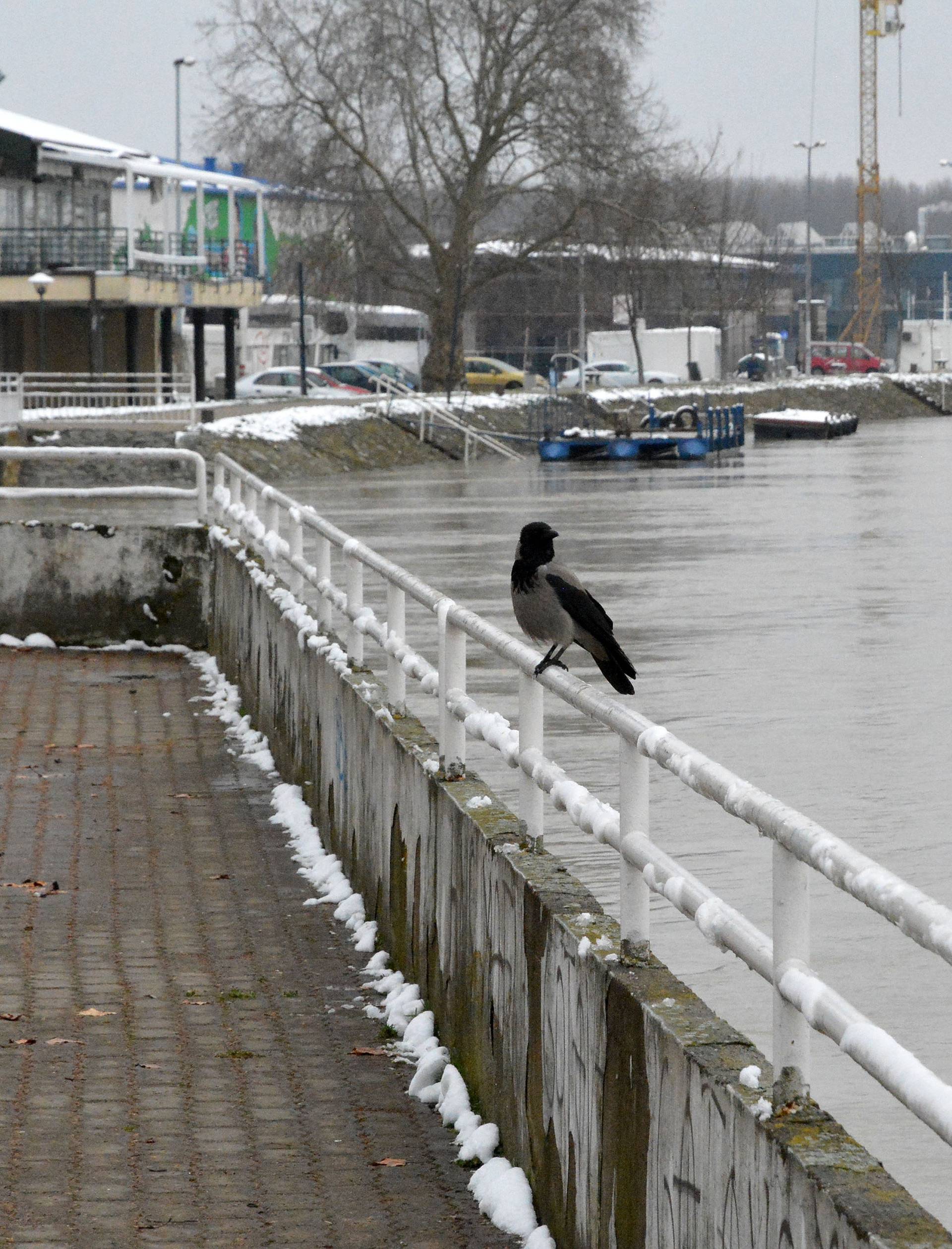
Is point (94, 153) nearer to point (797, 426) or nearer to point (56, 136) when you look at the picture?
point (56, 136)

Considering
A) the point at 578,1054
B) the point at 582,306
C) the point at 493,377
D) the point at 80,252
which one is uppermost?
the point at 80,252

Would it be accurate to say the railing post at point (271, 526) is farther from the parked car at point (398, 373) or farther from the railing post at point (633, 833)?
the parked car at point (398, 373)

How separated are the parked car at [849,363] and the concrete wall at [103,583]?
102 m

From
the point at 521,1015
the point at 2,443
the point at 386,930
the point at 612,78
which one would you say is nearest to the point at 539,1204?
the point at 521,1015

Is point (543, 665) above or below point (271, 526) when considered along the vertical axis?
above

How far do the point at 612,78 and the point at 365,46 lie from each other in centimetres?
747

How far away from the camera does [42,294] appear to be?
52.8 metres

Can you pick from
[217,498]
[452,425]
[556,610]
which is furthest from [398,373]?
[556,610]

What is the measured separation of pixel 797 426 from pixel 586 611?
68056mm

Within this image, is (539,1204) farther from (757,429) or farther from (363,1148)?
(757,429)

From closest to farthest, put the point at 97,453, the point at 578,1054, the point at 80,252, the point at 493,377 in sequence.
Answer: the point at 578,1054 → the point at 97,453 → the point at 80,252 → the point at 493,377

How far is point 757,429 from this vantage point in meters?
74.4

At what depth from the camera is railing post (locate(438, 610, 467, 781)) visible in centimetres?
682

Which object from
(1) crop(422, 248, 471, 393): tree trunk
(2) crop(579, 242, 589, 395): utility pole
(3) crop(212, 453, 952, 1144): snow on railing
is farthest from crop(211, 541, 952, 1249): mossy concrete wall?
(1) crop(422, 248, 471, 393): tree trunk
